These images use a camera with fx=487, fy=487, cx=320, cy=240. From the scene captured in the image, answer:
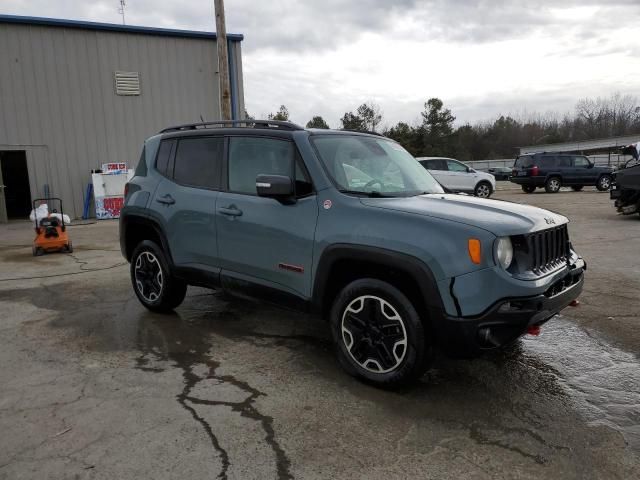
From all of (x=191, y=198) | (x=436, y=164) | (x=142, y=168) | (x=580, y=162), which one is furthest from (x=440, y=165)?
(x=191, y=198)

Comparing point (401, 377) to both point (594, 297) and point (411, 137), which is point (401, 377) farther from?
point (411, 137)

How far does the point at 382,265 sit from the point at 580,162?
2262 cm

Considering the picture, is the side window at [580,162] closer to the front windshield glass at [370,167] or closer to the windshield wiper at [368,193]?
the front windshield glass at [370,167]

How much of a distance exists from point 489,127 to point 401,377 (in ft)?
283

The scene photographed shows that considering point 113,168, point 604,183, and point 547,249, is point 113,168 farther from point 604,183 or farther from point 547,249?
point 604,183

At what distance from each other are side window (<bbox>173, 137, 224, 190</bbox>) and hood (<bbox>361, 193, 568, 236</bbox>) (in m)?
1.67

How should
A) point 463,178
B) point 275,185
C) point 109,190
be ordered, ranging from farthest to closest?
1. point 463,178
2. point 109,190
3. point 275,185

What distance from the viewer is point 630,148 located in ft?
51.8

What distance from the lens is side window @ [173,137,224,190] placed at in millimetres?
4531

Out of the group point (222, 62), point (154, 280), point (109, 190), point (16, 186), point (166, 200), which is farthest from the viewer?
point (16, 186)

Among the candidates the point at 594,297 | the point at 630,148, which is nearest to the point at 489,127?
the point at 630,148

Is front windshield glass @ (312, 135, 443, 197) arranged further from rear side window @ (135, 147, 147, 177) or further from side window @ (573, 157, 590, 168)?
side window @ (573, 157, 590, 168)

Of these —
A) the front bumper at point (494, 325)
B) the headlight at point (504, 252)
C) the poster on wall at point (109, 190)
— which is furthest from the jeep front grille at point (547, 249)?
the poster on wall at point (109, 190)

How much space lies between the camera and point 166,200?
4.86 m
